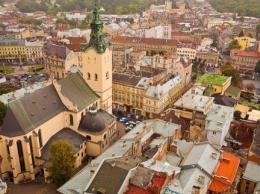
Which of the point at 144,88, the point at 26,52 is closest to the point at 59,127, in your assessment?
the point at 144,88

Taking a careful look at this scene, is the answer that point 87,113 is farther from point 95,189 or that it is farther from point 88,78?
point 95,189

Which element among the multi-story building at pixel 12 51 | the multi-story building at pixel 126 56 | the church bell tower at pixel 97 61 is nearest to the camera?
the church bell tower at pixel 97 61

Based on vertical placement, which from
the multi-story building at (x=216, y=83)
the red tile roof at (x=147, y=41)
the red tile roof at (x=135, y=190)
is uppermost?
the red tile roof at (x=147, y=41)

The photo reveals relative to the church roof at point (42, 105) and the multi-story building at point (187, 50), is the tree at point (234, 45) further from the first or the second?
the church roof at point (42, 105)

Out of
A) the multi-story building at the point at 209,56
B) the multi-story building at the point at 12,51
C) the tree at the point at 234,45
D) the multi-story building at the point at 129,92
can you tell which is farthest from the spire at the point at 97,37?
the tree at the point at 234,45

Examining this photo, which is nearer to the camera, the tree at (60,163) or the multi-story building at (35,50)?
the tree at (60,163)

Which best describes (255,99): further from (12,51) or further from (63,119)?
(12,51)

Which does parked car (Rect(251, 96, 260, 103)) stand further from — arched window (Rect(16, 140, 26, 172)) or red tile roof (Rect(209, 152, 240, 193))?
arched window (Rect(16, 140, 26, 172))
